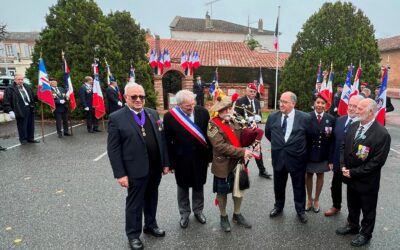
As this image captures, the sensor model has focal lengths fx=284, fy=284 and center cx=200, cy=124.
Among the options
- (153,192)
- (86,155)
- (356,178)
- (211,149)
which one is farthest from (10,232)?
(356,178)

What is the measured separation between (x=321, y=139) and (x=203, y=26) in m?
33.9

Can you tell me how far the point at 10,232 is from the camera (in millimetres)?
3492

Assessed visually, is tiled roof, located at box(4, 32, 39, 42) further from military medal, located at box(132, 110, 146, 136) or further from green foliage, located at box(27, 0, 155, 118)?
military medal, located at box(132, 110, 146, 136)

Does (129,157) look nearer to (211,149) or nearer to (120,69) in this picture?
(211,149)

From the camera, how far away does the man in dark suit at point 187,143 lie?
333cm

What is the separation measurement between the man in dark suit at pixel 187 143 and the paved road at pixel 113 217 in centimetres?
50

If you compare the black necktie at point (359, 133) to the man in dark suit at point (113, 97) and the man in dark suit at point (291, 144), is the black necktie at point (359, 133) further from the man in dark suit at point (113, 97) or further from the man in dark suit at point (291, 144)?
the man in dark suit at point (113, 97)

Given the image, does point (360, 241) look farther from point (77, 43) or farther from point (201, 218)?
point (77, 43)

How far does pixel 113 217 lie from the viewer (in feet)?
12.7

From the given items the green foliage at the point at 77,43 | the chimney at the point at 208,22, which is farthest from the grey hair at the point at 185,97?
the chimney at the point at 208,22

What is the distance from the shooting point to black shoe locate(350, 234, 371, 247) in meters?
3.22

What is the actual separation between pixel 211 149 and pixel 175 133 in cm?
53

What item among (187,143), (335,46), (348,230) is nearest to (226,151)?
(187,143)

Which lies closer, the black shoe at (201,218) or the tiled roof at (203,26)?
the black shoe at (201,218)
